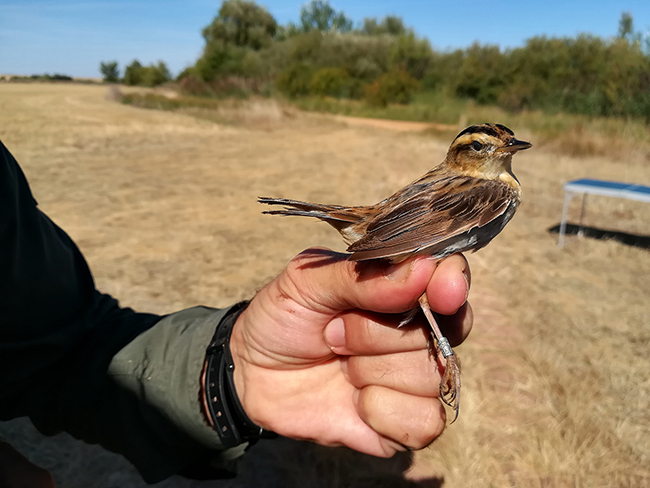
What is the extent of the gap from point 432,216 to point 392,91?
108 ft

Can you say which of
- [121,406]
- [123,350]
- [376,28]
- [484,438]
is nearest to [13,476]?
[121,406]

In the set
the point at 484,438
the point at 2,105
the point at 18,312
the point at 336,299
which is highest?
the point at 2,105

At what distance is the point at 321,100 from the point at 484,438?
3407cm

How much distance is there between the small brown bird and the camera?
1.78 metres

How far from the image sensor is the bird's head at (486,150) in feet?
6.97

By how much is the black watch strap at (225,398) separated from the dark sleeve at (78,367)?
0.07 m

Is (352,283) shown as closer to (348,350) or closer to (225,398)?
(348,350)

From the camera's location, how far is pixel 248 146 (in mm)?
16891

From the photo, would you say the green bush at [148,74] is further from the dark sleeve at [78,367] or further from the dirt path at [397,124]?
the dark sleeve at [78,367]

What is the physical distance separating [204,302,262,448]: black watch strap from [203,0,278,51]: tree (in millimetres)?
56781

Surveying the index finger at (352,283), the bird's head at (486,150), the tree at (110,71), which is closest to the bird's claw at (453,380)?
the index finger at (352,283)

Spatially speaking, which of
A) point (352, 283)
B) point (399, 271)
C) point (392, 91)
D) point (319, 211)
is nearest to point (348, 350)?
point (352, 283)

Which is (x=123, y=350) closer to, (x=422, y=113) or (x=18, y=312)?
(x=18, y=312)

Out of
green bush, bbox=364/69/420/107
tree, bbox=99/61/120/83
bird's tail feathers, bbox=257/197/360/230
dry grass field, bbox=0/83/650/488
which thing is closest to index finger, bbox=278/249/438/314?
bird's tail feathers, bbox=257/197/360/230
